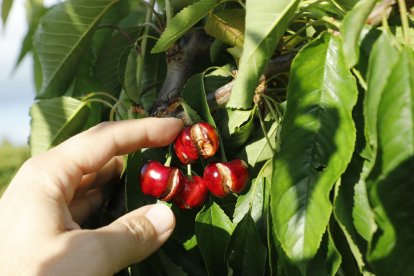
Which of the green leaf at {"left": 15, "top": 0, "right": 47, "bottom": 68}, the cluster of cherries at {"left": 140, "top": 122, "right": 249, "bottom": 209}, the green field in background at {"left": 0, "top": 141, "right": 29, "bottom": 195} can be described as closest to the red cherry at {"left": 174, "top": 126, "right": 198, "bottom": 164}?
the cluster of cherries at {"left": 140, "top": 122, "right": 249, "bottom": 209}

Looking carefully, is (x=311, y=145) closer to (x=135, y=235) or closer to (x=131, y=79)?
(x=135, y=235)

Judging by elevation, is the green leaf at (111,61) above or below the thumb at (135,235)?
above

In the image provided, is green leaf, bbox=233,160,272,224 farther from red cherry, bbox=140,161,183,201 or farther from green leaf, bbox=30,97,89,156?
green leaf, bbox=30,97,89,156

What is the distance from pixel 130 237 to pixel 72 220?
0.40ft

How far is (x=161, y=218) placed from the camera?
97 centimetres

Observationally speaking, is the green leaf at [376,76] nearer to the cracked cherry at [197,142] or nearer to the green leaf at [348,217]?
the green leaf at [348,217]

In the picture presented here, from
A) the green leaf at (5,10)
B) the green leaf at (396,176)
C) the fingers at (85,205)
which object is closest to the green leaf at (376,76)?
the green leaf at (396,176)

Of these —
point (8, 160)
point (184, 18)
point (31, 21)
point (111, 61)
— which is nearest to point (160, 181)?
point (184, 18)

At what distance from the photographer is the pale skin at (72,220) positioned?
35.3 inches

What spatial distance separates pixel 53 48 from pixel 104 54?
0.15 m

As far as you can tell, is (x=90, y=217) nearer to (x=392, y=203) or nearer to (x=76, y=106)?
(x=76, y=106)

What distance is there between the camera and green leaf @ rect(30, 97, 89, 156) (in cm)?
121

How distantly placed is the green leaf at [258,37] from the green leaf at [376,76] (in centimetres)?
15

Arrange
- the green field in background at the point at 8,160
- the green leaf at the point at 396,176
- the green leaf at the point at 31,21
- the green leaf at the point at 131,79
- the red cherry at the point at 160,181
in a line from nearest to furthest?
the green leaf at the point at 396,176, the red cherry at the point at 160,181, the green leaf at the point at 131,79, the green leaf at the point at 31,21, the green field in background at the point at 8,160
